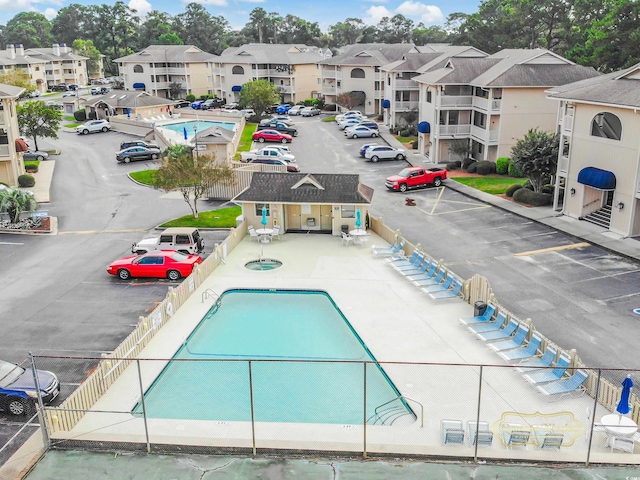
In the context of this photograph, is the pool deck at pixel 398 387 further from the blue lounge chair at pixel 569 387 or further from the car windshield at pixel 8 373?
the car windshield at pixel 8 373

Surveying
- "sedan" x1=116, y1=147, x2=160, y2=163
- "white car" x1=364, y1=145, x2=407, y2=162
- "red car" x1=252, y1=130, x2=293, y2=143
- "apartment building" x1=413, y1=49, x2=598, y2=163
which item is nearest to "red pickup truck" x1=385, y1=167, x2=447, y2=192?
"apartment building" x1=413, y1=49, x2=598, y2=163

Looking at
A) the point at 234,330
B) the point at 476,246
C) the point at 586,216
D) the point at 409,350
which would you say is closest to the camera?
the point at 409,350

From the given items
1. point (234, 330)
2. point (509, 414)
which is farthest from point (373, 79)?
point (509, 414)

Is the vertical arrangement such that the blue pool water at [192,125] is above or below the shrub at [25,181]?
above

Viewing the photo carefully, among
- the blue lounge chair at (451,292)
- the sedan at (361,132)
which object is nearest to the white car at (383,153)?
the sedan at (361,132)

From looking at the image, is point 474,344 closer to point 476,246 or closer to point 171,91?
point 476,246
